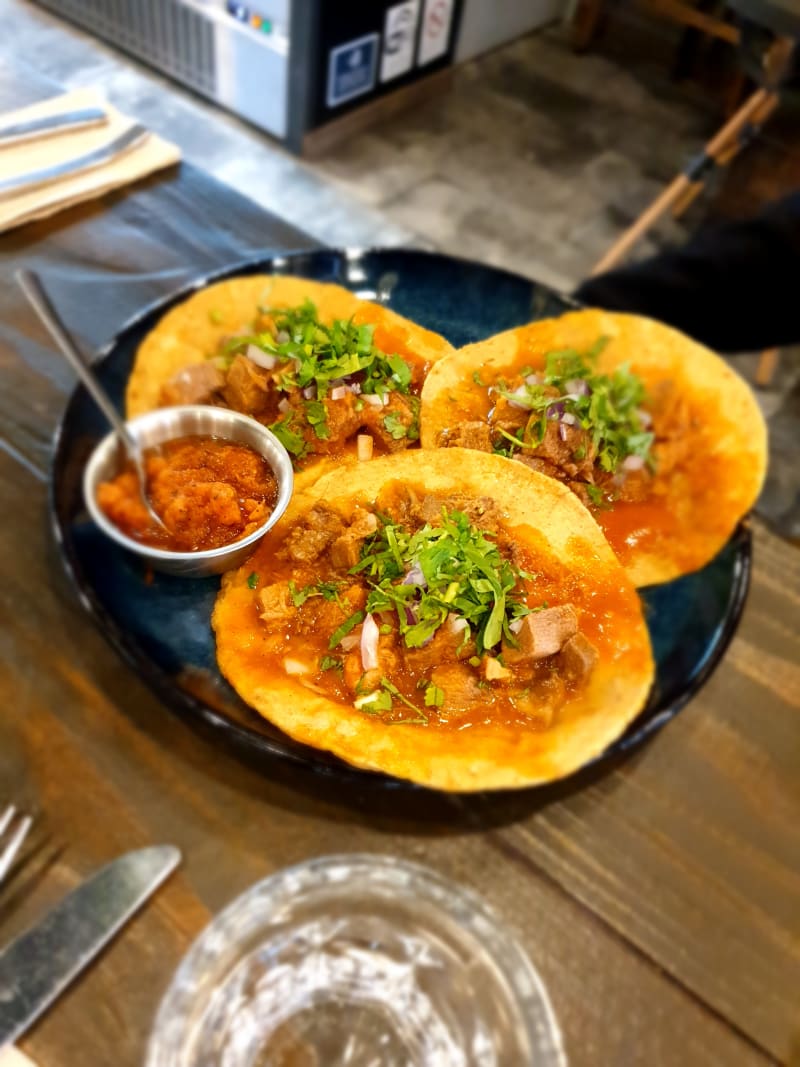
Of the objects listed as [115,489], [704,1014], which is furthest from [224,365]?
[704,1014]

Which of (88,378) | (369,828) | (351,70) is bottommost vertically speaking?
(369,828)

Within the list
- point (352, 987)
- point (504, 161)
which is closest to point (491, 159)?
point (504, 161)

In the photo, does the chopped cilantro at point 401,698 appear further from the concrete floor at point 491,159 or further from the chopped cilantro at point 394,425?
the concrete floor at point 491,159

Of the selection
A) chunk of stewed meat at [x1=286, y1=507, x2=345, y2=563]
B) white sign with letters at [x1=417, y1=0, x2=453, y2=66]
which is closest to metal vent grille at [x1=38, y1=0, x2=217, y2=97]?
white sign with letters at [x1=417, y1=0, x2=453, y2=66]

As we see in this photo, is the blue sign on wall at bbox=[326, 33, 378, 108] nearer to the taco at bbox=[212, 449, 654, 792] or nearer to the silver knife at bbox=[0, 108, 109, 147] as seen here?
the silver knife at bbox=[0, 108, 109, 147]

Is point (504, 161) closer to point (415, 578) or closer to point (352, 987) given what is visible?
point (415, 578)

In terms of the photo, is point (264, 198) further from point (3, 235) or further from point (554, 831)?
point (554, 831)

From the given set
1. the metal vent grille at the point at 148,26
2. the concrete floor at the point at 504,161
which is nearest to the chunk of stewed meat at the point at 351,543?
the metal vent grille at the point at 148,26
